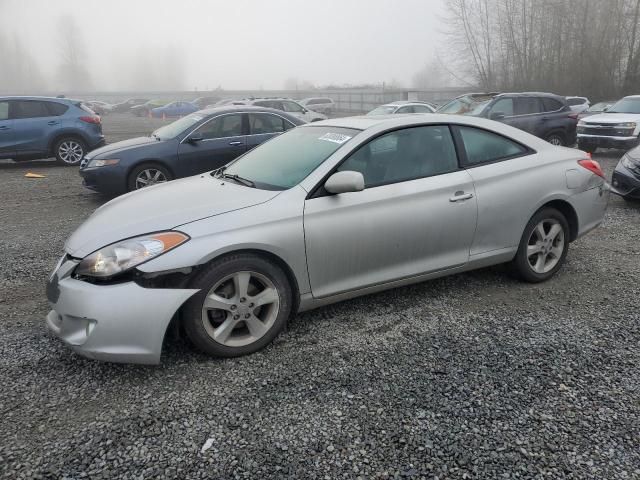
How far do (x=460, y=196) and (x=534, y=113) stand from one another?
381 inches

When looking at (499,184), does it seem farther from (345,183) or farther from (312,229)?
(312,229)

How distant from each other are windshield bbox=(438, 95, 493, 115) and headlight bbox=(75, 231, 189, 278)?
10547mm

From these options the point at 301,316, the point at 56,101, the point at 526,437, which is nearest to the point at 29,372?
the point at 301,316

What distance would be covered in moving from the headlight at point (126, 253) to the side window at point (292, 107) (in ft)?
50.0

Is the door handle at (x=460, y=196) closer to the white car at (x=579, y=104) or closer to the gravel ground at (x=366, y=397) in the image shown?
the gravel ground at (x=366, y=397)

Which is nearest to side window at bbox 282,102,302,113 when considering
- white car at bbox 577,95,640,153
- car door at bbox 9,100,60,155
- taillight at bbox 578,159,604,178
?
car door at bbox 9,100,60,155

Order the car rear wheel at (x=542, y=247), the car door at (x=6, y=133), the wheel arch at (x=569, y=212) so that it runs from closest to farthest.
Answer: the car rear wheel at (x=542, y=247), the wheel arch at (x=569, y=212), the car door at (x=6, y=133)

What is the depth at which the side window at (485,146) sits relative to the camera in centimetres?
400

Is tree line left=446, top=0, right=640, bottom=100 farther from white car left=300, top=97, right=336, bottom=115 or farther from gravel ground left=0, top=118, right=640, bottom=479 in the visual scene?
gravel ground left=0, top=118, right=640, bottom=479

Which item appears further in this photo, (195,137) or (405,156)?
(195,137)

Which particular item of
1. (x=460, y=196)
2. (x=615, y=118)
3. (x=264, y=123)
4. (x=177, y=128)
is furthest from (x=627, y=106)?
(x=460, y=196)

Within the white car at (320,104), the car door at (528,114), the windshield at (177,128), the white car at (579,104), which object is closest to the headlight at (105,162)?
the windshield at (177,128)

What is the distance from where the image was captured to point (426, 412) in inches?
103

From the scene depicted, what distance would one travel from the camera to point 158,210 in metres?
3.31
